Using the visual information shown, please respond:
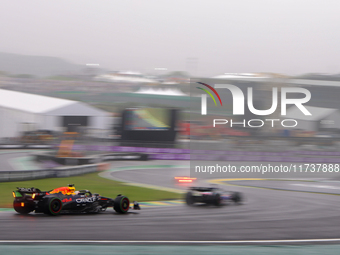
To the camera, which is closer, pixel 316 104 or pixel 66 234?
pixel 66 234

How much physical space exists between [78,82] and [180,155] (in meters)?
39.6

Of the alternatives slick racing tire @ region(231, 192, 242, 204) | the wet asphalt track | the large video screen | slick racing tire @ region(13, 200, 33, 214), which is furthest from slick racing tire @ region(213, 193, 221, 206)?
the large video screen

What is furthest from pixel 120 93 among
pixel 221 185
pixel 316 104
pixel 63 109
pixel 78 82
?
pixel 221 185

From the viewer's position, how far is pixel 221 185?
18281mm

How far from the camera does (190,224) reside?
329 inches

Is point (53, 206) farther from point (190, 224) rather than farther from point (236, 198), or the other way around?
point (236, 198)

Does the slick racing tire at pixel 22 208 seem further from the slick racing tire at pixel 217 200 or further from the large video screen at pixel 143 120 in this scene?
the large video screen at pixel 143 120

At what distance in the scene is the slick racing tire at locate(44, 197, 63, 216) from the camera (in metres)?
8.55

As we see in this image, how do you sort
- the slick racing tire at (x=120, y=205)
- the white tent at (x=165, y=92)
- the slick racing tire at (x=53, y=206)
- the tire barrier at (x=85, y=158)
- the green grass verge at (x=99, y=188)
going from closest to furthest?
1. the slick racing tire at (x=53, y=206)
2. the slick racing tire at (x=120, y=205)
3. the green grass verge at (x=99, y=188)
4. the tire barrier at (x=85, y=158)
5. the white tent at (x=165, y=92)

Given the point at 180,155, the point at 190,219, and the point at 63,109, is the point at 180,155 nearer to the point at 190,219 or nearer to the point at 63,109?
the point at 63,109

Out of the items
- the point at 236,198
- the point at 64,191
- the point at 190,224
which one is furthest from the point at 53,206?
the point at 236,198

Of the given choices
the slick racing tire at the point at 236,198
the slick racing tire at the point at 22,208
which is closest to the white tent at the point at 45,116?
the slick racing tire at the point at 236,198

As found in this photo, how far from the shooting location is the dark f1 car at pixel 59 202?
861 cm

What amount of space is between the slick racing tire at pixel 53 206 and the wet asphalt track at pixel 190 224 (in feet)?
0.49
